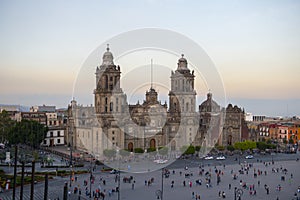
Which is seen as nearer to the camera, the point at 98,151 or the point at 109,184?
the point at 109,184

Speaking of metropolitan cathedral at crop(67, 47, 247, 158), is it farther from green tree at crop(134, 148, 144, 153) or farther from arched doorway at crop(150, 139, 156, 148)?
green tree at crop(134, 148, 144, 153)

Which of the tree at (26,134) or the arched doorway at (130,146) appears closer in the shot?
the arched doorway at (130,146)

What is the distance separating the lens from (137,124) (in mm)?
64125

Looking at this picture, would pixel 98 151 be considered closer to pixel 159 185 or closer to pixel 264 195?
pixel 159 185

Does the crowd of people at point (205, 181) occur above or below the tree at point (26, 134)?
below

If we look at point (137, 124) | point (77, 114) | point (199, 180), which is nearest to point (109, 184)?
point (199, 180)

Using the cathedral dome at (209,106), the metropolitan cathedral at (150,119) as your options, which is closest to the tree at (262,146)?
the metropolitan cathedral at (150,119)

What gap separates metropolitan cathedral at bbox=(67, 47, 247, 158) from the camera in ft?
202

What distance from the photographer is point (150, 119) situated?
6506cm

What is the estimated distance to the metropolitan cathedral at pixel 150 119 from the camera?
61.5 metres

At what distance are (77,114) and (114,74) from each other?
14797 millimetres

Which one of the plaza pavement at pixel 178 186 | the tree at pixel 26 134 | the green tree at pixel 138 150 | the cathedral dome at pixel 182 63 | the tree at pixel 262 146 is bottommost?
the plaza pavement at pixel 178 186

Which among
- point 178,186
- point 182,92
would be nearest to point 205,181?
point 178,186

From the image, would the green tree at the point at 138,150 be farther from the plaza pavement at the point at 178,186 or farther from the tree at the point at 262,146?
the tree at the point at 262,146
